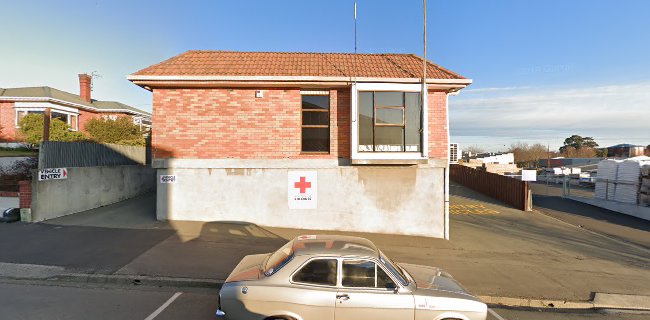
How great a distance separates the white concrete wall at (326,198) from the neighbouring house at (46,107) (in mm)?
17802

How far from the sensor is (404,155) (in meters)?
9.09

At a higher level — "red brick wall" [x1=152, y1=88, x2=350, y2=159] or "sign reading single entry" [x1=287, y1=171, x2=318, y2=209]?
"red brick wall" [x1=152, y1=88, x2=350, y2=159]

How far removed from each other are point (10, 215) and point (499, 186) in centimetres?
2452

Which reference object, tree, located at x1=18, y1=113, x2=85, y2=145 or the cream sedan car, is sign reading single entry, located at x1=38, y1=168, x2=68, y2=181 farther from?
the cream sedan car

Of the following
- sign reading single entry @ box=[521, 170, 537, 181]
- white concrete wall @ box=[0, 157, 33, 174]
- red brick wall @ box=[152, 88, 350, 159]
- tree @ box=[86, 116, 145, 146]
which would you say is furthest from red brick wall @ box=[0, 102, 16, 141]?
sign reading single entry @ box=[521, 170, 537, 181]

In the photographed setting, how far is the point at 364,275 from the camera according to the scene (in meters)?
3.66

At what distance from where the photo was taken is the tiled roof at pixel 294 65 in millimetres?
9258

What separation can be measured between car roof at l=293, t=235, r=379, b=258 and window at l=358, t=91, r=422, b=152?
16.6 ft

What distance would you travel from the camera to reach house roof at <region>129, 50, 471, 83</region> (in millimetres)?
9199

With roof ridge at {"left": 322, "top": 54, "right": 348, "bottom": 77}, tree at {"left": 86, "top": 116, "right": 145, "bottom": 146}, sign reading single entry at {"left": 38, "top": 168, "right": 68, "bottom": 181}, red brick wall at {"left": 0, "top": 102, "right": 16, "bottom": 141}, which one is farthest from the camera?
red brick wall at {"left": 0, "top": 102, "right": 16, "bottom": 141}

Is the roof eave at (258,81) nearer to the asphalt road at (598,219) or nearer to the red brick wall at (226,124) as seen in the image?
the red brick wall at (226,124)

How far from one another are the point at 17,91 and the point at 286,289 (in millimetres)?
29225

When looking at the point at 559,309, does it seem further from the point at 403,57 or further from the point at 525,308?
the point at 403,57

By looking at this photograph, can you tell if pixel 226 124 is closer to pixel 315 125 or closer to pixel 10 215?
pixel 315 125
